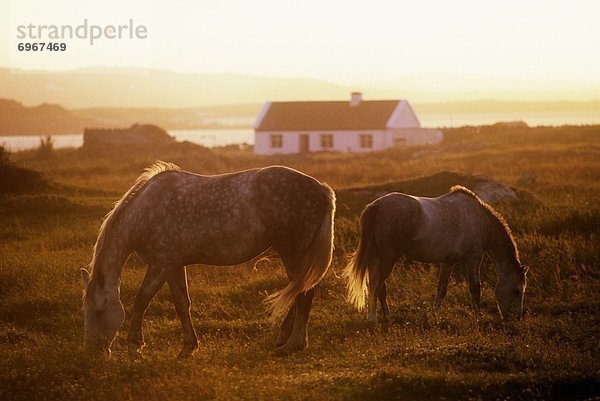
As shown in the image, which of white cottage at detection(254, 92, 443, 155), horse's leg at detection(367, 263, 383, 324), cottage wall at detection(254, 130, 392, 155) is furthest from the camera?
white cottage at detection(254, 92, 443, 155)

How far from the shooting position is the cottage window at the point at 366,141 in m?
75.9

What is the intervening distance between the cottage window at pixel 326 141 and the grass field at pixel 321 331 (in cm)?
5094

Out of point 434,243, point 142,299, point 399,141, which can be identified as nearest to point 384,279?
point 434,243

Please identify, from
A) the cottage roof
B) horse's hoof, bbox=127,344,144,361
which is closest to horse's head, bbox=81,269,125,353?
horse's hoof, bbox=127,344,144,361

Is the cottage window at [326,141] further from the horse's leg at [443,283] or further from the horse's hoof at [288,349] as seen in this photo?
the horse's hoof at [288,349]

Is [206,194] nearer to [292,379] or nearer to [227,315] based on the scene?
[292,379]

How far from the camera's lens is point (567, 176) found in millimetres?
36875

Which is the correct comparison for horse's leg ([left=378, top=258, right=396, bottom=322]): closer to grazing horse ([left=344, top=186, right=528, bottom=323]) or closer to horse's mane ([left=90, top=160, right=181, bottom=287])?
grazing horse ([left=344, top=186, right=528, bottom=323])

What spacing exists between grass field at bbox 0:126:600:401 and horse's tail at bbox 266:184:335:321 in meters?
0.82

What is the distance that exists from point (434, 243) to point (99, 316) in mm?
5949

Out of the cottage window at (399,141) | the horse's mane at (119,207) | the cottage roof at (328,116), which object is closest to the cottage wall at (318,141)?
the cottage roof at (328,116)

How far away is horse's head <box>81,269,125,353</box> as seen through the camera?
35.1ft

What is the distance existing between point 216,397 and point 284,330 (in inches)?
114

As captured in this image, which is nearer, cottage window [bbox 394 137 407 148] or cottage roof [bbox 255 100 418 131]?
cottage roof [bbox 255 100 418 131]
